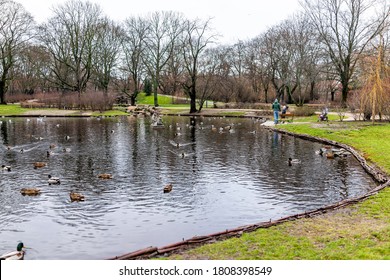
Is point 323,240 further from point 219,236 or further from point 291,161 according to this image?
point 291,161

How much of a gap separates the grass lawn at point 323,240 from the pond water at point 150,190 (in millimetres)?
1495

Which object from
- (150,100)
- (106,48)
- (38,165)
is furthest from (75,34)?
(38,165)

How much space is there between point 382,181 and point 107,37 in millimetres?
→ 59245

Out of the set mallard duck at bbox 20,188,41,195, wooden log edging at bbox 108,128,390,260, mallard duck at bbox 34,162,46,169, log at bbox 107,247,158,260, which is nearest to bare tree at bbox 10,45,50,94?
mallard duck at bbox 34,162,46,169

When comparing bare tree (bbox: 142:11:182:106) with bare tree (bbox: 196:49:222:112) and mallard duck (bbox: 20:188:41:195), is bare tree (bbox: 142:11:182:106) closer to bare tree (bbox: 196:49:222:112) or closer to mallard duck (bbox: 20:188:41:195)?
bare tree (bbox: 196:49:222:112)

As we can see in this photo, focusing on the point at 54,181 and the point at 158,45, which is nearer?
the point at 54,181

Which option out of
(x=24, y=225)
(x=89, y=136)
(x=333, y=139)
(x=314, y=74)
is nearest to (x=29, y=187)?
(x=24, y=225)

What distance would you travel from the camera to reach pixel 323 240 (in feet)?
27.1

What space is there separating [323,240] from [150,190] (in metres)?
7.00

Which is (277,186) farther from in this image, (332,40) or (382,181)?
(332,40)

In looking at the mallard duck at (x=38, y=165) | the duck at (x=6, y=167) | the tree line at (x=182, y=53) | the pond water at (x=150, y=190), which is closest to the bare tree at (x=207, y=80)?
the tree line at (x=182, y=53)

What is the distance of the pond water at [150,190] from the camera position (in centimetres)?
978

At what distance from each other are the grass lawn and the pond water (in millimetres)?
1495

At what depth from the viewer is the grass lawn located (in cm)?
741
